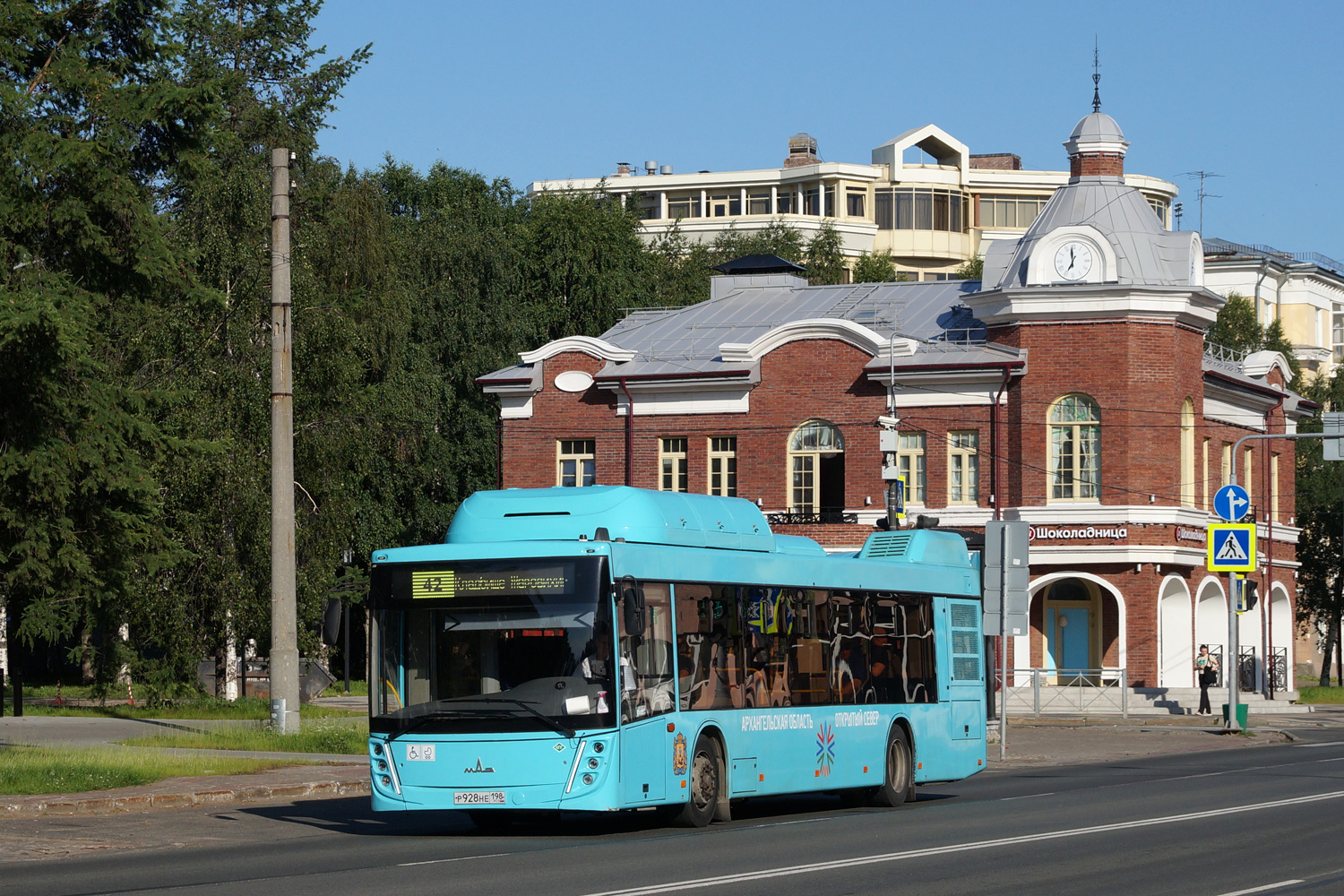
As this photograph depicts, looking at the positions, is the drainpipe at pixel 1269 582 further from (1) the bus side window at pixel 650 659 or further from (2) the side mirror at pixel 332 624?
(2) the side mirror at pixel 332 624

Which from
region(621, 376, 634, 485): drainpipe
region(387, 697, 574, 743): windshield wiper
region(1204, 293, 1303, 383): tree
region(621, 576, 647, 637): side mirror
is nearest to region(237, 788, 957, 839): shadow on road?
region(387, 697, 574, 743): windshield wiper

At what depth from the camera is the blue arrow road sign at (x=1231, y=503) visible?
1515 inches

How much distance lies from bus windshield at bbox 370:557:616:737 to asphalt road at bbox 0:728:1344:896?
1098mm

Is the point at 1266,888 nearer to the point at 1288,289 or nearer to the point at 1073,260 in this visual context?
the point at 1073,260

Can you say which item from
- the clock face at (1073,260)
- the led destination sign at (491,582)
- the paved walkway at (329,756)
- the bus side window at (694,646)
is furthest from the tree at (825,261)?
the led destination sign at (491,582)

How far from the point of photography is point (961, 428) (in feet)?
154

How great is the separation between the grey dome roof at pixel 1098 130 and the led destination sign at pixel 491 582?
36077mm

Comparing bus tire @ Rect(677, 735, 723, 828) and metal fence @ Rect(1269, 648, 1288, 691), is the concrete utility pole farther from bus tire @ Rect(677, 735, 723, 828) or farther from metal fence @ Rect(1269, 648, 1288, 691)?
metal fence @ Rect(1269, 648, 1288, 691)

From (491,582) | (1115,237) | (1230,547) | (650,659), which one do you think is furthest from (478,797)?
(1115,237)

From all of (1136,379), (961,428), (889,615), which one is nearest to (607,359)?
(961,428)

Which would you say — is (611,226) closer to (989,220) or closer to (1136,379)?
(1136,379)

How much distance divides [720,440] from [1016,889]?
122ft

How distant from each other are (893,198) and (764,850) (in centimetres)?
8956

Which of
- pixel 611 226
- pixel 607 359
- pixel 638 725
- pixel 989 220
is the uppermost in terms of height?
pixel 989 220
